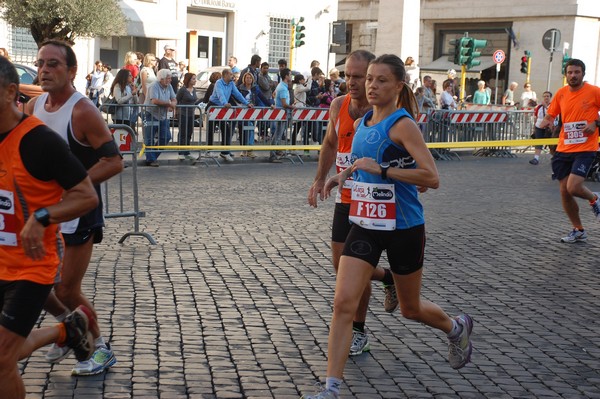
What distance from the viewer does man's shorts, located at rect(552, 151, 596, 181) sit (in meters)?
10.6

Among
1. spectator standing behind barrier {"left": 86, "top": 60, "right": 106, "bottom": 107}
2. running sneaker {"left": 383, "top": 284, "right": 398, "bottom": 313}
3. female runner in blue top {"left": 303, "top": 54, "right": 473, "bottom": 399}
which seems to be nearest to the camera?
female runner in blue top {"left": 303, "top": 54, "right": 473, "bottom": 399}

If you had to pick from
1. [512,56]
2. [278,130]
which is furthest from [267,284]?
[512,56]

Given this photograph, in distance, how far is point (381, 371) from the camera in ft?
18.5

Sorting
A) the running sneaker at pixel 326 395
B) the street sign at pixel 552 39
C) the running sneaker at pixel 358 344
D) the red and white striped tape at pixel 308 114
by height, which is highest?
the street sign at pixel 552 39

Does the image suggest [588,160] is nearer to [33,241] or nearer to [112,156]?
[112,156]

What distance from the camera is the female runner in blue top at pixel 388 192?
198 inches

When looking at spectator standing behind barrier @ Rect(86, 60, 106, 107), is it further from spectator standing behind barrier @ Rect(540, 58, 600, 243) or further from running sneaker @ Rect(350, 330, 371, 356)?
running sneaker @ Rect(350, 330, 371, 356)

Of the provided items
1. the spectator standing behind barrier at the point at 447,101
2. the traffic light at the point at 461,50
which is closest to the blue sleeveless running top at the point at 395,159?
the spectator standing behind barrier at the point at 447,101

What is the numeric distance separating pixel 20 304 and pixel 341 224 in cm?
239

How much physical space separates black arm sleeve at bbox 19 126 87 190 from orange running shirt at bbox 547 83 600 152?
25.2 ft

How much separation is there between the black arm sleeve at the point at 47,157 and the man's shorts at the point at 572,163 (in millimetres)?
7580

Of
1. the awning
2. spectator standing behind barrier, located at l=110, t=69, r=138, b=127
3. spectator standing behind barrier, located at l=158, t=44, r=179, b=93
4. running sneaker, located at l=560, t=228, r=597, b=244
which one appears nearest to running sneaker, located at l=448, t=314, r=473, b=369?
running sneaker, located at l=560, t=228, r=597, b=244

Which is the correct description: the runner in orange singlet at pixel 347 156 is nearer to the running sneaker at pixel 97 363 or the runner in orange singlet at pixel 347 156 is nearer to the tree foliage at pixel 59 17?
the running sneaker at pixel 97 363

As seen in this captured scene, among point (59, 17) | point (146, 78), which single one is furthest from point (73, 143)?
point (59, 17)
